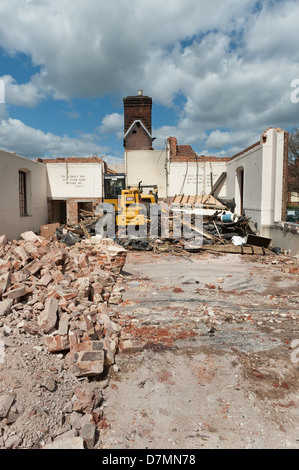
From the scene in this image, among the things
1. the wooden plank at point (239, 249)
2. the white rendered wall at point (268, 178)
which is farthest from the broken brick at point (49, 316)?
the white rendered wall at point (268, 178)

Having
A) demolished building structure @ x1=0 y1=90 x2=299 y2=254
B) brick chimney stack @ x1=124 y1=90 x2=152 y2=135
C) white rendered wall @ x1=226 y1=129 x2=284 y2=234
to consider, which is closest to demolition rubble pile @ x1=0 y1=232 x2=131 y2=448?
demolished building structure @ x1=0 y1=90 x2=299 y2=254

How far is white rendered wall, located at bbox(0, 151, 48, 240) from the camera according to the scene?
12828mm

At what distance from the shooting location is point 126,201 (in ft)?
50.5

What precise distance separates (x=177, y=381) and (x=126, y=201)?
12.3 metres

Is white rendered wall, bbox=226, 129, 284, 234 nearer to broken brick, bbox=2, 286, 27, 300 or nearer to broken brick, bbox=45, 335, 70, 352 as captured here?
broken brick, bbox=2, 286, 27, 300

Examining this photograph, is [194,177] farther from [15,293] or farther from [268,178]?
[15,293]

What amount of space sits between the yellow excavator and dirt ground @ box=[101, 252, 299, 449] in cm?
787

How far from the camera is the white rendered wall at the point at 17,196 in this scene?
42.1 feet

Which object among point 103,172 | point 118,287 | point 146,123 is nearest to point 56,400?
point 118,287

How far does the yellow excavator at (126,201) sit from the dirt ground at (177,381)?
8904 mm

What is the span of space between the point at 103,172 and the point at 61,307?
15.5 meters

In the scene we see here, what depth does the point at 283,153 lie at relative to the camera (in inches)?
517

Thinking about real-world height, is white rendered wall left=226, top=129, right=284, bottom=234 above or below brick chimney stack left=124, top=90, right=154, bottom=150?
below

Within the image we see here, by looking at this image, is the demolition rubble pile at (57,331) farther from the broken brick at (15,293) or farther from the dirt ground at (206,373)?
the dirt ground at (206,373)
